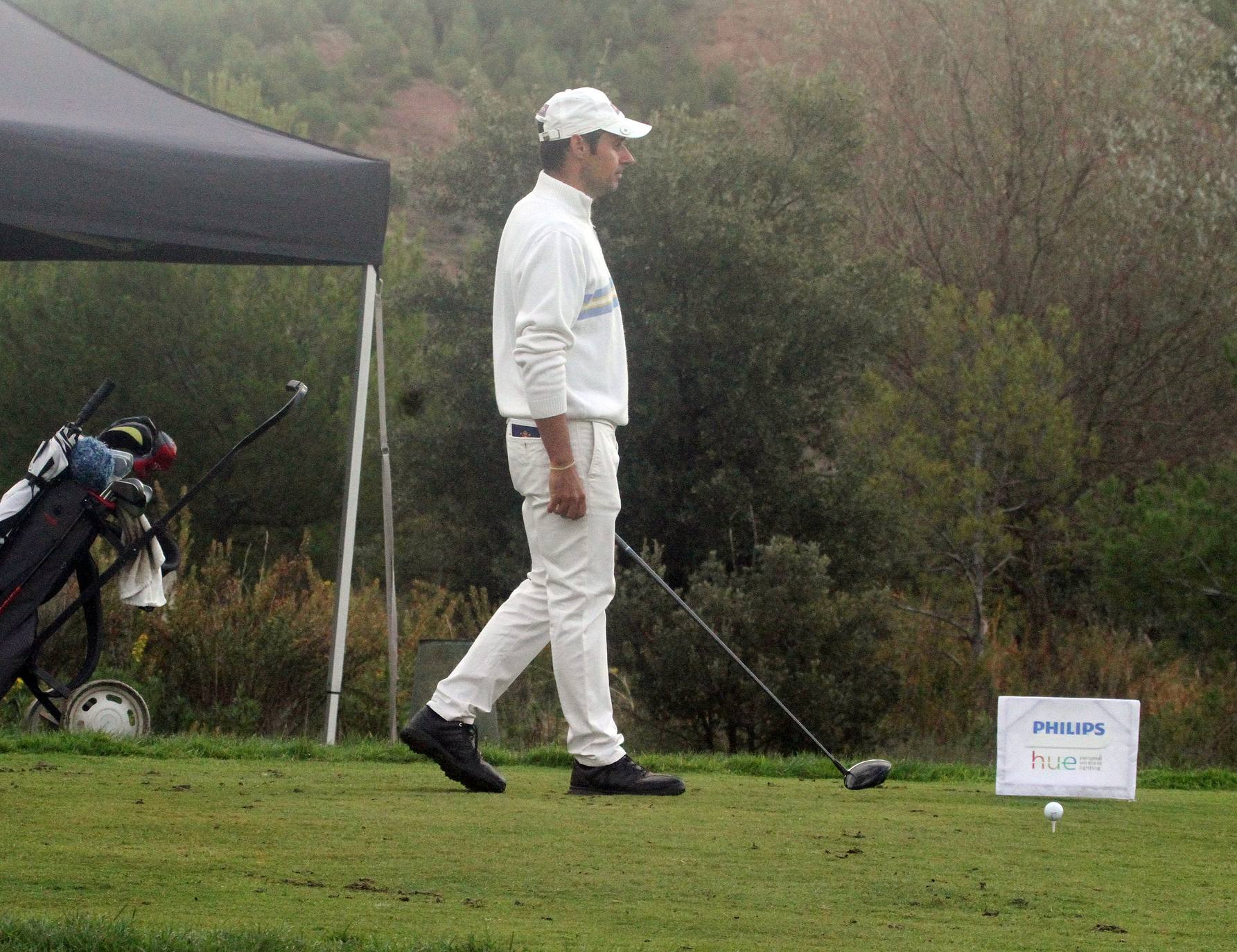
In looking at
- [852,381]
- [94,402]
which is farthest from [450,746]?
[852,381]

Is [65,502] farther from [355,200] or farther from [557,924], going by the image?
[557,924]

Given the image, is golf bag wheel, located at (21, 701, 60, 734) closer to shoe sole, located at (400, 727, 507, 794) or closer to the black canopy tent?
the black canopy tent

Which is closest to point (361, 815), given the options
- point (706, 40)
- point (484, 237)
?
point (484, 237)

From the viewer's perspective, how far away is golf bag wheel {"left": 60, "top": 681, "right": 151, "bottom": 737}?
7.30 m

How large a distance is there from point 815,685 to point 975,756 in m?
1.18

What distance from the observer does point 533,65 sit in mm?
46406

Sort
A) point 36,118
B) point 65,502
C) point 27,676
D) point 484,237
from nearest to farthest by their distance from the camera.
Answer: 1. point 65,502
2. point 27,676
3. point 36,118
4. point 484,237

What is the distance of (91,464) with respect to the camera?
4.96 m

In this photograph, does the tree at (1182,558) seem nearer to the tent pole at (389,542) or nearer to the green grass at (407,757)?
the green grass at (407,757)

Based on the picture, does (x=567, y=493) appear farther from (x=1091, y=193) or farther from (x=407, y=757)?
(x=1091, y=193)

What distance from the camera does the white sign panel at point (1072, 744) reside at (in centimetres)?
490

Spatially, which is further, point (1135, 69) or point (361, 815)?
point (1135, 69)

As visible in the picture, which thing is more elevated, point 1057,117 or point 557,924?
point 1057,117

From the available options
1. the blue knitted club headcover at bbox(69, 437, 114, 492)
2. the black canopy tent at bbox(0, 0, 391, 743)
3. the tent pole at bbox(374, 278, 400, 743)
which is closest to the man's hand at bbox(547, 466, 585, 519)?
the blue knitted club headcover at bbox(69, 437, 114, 492)
